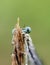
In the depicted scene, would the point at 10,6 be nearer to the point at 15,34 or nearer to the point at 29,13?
the point at 29,13

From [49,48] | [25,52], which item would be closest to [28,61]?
[25,52]

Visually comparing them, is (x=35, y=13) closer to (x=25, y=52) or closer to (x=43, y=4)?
(x=43, y=4)

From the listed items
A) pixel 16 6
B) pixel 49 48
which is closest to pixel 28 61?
pixel 49 48

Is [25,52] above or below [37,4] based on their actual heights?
below

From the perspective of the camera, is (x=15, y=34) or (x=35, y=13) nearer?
(x=15, y=34)

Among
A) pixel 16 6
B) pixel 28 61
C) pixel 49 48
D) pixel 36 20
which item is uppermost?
pixel 16 6

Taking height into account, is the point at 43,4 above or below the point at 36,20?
above
